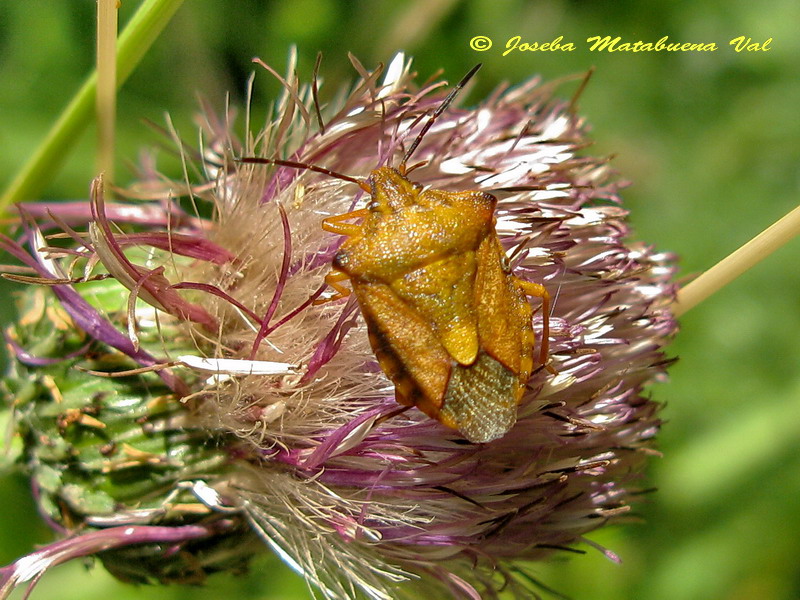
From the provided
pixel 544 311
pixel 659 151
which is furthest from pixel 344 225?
pixel 659 151

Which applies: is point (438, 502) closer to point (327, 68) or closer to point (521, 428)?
point (521, 428)

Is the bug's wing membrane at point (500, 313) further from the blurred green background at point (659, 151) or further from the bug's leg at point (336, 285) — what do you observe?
the blurred green background at point (659, 151)

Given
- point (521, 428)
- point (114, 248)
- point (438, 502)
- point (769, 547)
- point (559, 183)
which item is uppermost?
point (559, 183)

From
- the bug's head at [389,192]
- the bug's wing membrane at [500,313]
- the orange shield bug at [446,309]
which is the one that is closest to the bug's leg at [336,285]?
the orange shield bug at [446,309]

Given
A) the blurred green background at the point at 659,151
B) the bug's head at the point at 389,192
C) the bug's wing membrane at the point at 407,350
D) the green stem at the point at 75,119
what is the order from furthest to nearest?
the blurred green background at the point at 659,151 < the green stem at the point at 75,119 < the bug's head at the point at 389,192 < the bug's wing membrane at the point at 407,350

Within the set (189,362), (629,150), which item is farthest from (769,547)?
(189,362)

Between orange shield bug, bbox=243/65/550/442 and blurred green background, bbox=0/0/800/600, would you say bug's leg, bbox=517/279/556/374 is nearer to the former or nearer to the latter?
orange shield bug, bbox=243/65/550/442
